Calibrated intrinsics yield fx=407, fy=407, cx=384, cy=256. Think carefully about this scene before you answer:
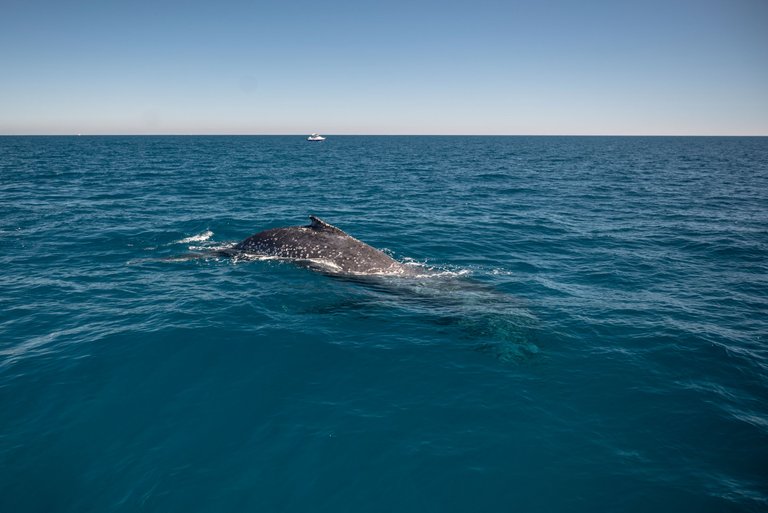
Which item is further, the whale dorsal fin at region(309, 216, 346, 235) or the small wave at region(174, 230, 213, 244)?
the small wave at region(174, 230, 213, 244)

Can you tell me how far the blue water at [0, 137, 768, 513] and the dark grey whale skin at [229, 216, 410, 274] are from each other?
36.6 inches

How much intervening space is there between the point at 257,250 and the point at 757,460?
17.7 metres

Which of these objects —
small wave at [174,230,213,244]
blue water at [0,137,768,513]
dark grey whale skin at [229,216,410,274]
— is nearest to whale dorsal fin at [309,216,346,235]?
dark grey whale skin at [229,216,410,274]

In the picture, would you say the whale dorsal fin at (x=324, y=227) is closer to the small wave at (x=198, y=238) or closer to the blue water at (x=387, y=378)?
the blue water at (x=387, y=378)

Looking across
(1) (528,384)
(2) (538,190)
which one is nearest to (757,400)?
(1) (528,384)

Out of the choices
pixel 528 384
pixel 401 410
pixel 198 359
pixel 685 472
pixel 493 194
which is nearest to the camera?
pixel 685 472

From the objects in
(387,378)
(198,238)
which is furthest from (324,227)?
(387,378)

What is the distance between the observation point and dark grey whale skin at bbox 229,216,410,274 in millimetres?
17078

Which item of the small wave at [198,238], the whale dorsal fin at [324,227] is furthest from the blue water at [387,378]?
the whale dorsal fin at [324,227]

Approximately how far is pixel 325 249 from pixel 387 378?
28.4 feet

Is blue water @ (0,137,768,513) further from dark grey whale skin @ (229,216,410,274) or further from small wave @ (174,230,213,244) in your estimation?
dark grey whale skin @ (229,216,410,274)

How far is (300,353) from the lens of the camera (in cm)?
1131

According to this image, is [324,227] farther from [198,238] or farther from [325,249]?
[198,238]

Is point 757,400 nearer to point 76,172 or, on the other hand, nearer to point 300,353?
point 300,353
